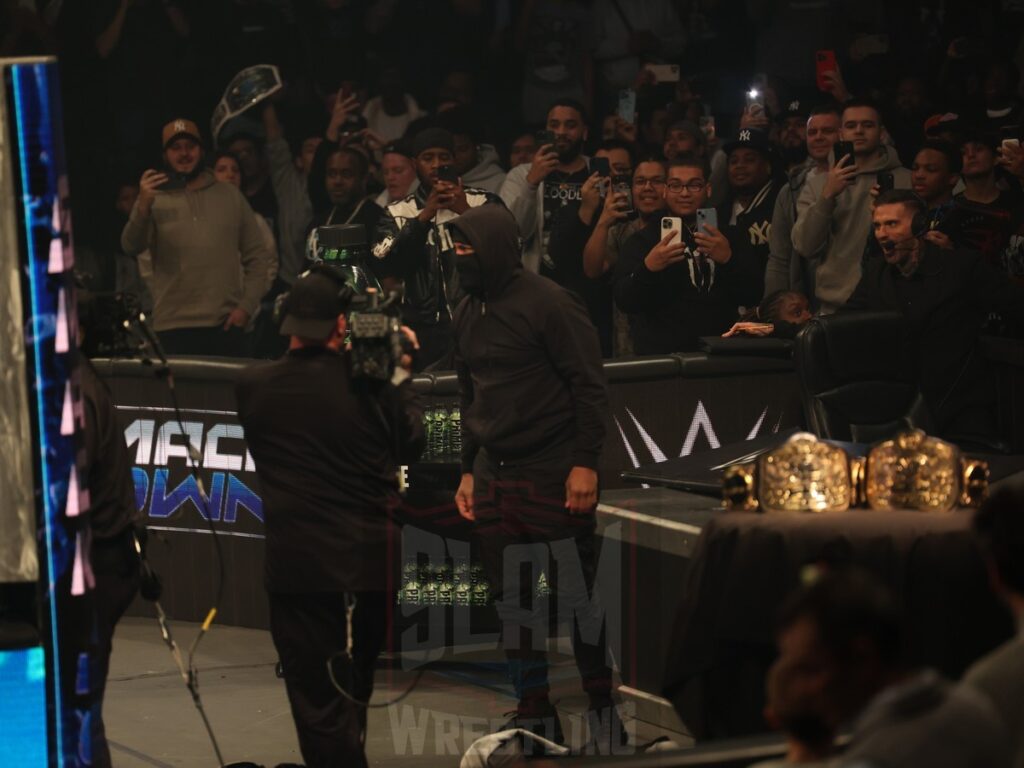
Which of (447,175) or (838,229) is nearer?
(447,175)

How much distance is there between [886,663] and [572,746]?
10.8ft

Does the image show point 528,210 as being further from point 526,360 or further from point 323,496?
point 323,496

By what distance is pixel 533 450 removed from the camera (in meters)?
5.70

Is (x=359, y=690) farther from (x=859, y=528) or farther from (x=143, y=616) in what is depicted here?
(x=143, y=616)

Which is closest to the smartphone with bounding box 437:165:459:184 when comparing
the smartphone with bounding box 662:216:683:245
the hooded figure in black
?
the smartphone with bounding box 662:216:683:245

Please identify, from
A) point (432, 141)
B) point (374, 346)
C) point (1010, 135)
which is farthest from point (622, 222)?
point (374, 346)

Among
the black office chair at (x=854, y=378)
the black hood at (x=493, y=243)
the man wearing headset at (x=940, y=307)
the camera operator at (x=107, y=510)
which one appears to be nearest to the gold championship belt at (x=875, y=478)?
the black hood at (x=493, y=243)

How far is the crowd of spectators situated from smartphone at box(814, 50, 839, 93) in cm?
2

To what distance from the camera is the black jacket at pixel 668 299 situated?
8.74 m

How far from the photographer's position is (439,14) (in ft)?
33.3

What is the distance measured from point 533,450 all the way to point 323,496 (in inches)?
43.9

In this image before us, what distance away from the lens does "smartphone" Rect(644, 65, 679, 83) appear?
31.4 feet

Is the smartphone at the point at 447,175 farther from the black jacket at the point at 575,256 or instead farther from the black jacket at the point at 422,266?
the black jacket at the point at 575,256

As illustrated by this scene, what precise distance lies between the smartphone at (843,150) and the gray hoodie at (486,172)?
6.03 feet
